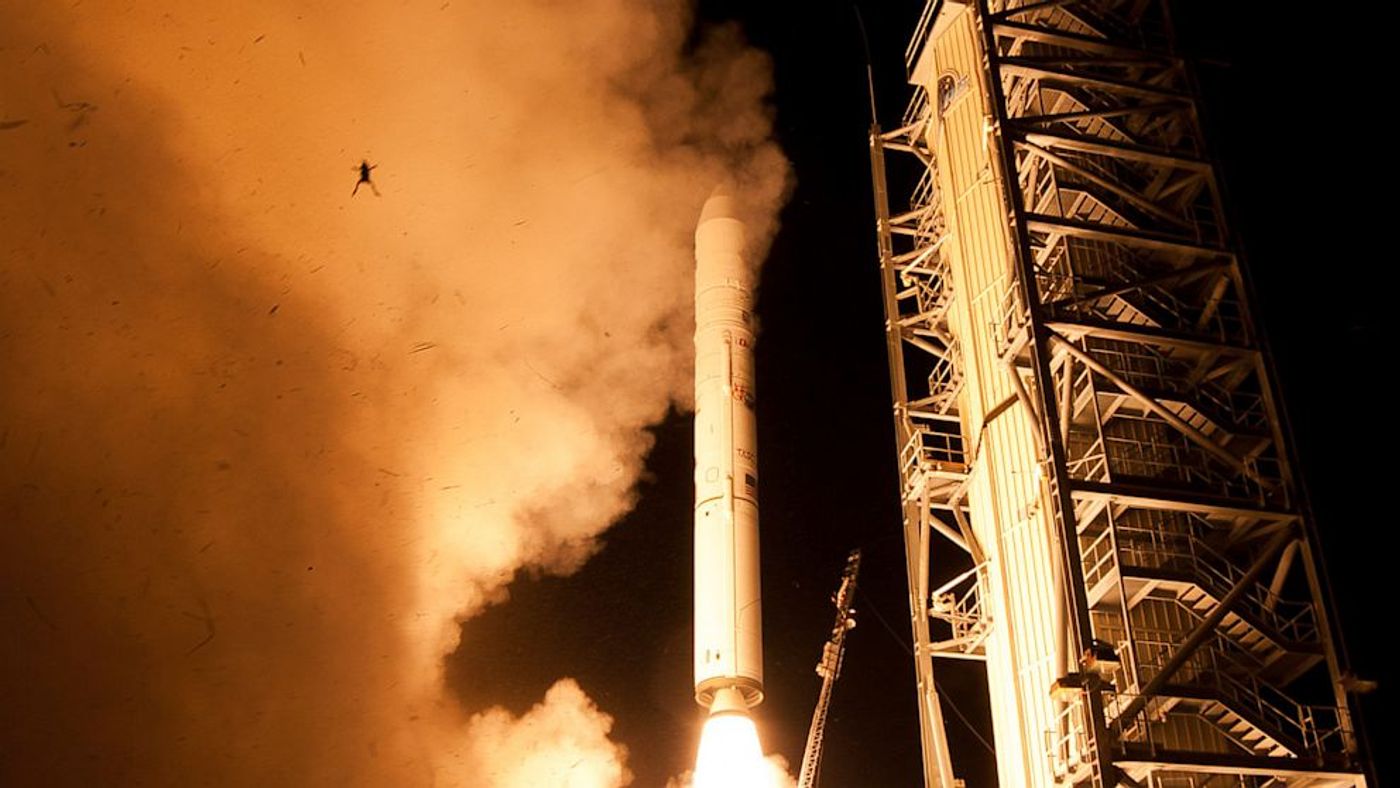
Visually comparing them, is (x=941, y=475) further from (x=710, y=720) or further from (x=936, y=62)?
(x=936, y=62)

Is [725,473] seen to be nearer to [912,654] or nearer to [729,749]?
[729,749]

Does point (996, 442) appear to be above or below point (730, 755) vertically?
above

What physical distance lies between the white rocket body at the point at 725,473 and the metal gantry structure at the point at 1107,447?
232cm

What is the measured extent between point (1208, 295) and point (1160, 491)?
12.5 feet

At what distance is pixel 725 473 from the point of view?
60.0 ft

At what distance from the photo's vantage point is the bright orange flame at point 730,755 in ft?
53.2

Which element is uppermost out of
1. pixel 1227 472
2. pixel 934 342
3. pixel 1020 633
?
pixel 934 342

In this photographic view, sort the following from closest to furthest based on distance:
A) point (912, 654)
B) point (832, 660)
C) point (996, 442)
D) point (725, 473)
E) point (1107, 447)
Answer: point (1107, 447), point (996, 442), point (725, 473), point (912, 654), point (832, 660)

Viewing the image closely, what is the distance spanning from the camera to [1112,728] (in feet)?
45.2

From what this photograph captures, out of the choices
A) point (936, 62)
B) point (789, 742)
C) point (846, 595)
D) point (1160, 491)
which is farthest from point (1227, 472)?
point (846, 595)

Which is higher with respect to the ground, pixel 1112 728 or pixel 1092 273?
pixel 1092 273

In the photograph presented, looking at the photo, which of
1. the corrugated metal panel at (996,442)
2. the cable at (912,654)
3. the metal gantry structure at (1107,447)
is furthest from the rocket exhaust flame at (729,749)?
the cable at (912,654)

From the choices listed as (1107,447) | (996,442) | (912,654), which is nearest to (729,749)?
(996,442)

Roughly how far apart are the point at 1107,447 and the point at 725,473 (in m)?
4.98
